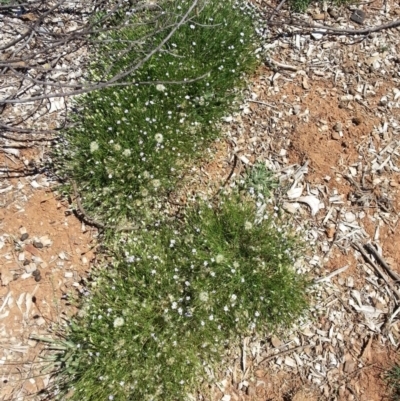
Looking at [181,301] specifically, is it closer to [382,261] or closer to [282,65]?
[382,261]

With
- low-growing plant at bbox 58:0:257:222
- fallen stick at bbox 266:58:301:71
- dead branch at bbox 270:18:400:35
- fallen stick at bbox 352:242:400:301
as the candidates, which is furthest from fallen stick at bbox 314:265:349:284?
dead branch at bbox 270:18:400:35

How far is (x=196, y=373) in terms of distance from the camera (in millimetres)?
3586

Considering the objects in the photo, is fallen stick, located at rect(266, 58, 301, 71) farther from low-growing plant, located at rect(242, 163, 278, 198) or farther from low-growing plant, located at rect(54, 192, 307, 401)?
low-growing plant, located at rect(54, 192, 307, 401)

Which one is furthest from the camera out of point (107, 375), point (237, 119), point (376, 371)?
point (237, 119)

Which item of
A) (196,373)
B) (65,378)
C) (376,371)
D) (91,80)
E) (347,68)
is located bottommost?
(65,378)

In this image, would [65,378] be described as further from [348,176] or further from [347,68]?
[347,68]

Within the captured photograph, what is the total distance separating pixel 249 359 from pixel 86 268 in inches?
58.6

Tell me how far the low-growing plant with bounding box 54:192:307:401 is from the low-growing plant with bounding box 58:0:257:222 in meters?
0.42

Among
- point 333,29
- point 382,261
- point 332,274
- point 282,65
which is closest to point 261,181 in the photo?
point 332,274

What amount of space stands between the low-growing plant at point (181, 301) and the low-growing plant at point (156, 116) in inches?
16.6

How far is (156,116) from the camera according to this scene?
4.23 m

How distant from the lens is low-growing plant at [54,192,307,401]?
346 cm

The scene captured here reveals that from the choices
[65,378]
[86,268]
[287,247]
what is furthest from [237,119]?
[65,378]

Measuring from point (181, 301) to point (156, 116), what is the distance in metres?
1.61
